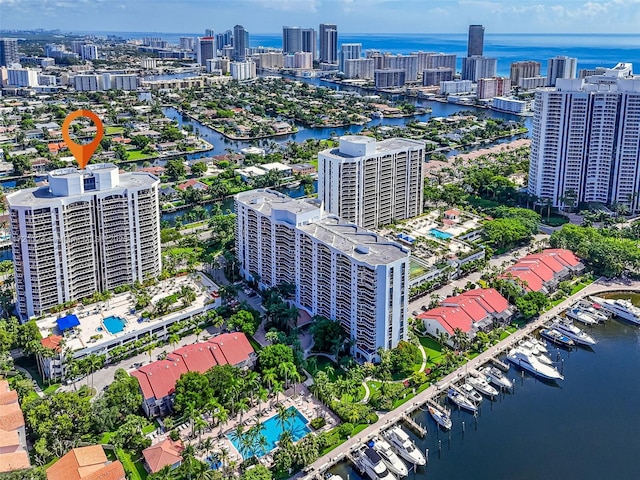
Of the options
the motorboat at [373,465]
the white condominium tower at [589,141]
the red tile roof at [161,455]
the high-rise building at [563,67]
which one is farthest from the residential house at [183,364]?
the high-rise building at [563,67]

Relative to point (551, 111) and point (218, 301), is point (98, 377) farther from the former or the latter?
point (551, 111)

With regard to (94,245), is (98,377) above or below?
below

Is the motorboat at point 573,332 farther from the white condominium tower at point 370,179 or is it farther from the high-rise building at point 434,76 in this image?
the high-rise building at point 434,76

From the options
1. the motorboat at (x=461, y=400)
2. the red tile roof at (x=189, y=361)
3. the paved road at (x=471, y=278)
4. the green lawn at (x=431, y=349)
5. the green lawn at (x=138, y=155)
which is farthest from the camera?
the green lawn at (x=138, y=155)


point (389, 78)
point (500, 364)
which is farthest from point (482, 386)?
point (389, 78)

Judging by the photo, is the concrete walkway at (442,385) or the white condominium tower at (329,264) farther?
the white condominium tower at (329,264)

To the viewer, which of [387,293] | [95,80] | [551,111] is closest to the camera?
[387,293]

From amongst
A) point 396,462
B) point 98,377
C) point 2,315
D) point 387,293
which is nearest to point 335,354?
point 387,293
